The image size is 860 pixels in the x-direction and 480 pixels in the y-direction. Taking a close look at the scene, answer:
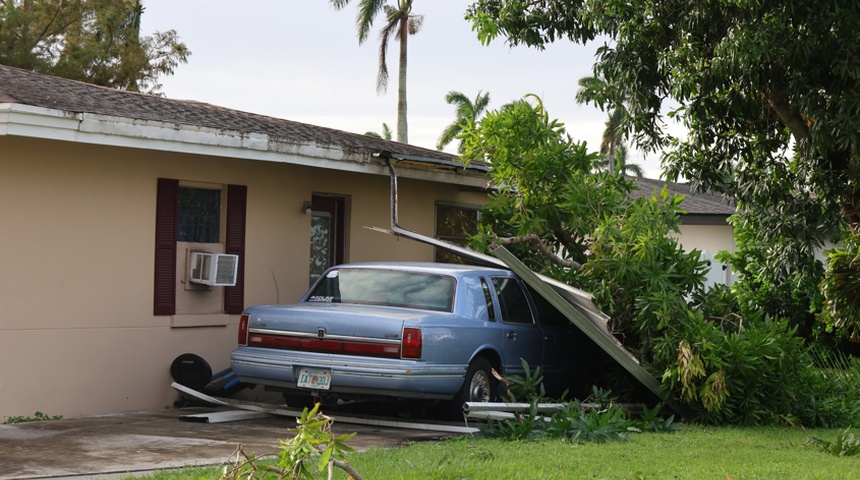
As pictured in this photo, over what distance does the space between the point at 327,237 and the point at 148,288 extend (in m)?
3.03

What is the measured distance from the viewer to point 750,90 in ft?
46.5

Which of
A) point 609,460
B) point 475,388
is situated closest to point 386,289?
point 475,388

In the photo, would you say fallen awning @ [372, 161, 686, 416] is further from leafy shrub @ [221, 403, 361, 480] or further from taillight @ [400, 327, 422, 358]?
leafy shrub @ [221, 403, 361, 480]

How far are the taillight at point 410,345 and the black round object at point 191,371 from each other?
276 cm

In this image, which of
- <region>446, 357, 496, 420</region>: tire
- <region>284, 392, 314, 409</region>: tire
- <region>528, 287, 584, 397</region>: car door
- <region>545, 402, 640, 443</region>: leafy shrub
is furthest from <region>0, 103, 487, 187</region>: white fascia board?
<region>545, 402, 640, 443</region>: leafy shrub

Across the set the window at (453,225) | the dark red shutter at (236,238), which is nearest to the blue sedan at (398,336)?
the dark red shutter at (236,238)

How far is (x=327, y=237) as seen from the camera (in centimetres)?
1377

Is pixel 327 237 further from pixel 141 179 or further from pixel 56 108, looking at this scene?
pixel 56 108

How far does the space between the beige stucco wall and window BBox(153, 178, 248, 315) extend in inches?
3.8

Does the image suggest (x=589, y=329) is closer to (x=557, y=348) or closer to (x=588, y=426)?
(x=557, y=348)

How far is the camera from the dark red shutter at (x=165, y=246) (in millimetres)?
11375

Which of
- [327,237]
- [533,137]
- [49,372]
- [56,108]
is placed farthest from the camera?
[327,237]

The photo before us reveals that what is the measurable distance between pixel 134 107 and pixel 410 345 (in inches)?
166

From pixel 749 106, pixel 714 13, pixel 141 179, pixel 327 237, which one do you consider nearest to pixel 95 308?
pixel 141 179
